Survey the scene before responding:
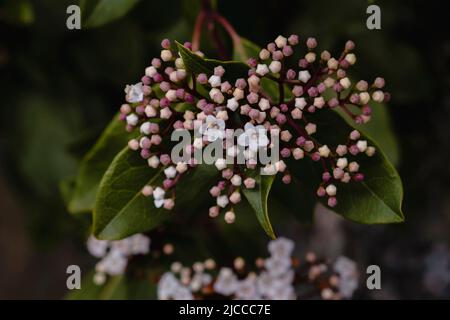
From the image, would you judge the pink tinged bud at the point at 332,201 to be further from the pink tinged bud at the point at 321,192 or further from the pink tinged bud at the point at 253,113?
the pink tinged bud at the point at 253,113

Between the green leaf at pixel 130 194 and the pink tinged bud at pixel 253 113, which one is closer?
the pink tinged bud at pixel 253 113

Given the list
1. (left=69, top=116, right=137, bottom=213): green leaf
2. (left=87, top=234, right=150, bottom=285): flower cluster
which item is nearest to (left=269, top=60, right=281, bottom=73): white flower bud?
(left=69, top=116, right=137, bottom=213): green leaf

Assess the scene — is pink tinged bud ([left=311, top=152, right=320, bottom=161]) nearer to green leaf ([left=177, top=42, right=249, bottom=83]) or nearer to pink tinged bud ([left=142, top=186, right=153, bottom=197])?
green leaf ([left=177, top=42, right=249, bottom=83])

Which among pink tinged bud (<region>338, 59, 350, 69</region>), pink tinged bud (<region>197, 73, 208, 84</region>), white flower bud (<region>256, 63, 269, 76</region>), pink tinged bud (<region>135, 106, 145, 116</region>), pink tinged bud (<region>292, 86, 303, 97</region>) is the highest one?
pink tinged bud (<region>338, 59, 350, 69</region>)

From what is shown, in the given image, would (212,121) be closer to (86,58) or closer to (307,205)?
(307,205)

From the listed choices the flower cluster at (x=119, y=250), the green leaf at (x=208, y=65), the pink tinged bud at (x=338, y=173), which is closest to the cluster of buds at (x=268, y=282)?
the flower cluster at (x=119, y=250)

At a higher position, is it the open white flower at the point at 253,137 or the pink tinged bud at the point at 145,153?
the open white flower at the point at 253,137
